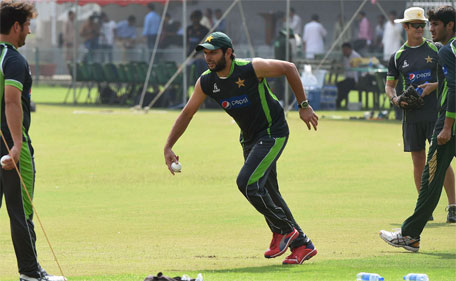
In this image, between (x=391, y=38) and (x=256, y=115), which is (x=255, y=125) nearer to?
(x=256, y=115)

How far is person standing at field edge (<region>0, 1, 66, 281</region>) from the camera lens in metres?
7.45

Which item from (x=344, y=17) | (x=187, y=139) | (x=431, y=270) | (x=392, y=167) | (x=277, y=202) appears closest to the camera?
(x=431, y=270)

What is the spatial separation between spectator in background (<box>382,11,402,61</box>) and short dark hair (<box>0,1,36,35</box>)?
71.5ft

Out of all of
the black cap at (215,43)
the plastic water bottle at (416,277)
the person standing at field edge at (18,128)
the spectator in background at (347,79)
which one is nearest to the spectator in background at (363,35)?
the spectator in background at (347,79)

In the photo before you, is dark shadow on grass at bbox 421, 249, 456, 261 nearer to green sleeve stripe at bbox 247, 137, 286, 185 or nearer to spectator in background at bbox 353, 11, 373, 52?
green sleeve stripe at bbox 247, 137, 286, 185

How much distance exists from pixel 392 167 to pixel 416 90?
211 inches

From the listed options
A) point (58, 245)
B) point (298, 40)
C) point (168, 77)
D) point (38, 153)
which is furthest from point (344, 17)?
point (58, 245)

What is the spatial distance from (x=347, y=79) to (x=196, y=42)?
4.39m

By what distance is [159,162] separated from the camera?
1753 cm

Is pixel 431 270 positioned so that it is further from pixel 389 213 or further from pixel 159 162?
pixel 159 162

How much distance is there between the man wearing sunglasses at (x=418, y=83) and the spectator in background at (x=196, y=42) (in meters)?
18.4

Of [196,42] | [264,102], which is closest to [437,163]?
[264,102]

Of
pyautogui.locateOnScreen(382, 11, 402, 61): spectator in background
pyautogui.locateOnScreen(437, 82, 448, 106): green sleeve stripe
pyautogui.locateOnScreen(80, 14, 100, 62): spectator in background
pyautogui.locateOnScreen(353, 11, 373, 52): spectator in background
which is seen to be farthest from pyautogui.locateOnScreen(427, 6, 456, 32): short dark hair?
pyautogui.locateOnScreen(80, 14, 100, 62): spectator in background

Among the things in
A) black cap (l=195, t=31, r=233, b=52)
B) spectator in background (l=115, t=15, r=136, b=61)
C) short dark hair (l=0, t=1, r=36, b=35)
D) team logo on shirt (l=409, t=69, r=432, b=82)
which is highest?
short dark hair (l=0, t=1, r=36, b=35)
